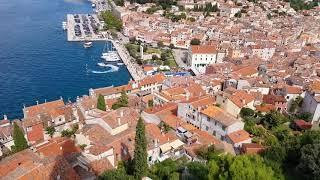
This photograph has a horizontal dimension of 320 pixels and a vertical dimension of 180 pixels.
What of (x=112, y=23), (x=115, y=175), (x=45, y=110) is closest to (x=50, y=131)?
(x=45, y=110)

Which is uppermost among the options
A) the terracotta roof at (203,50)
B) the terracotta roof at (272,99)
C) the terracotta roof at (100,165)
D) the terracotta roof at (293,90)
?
the terracotta roof at (203,50)

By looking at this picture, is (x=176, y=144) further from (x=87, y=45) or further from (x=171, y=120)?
(x=87, y=45)

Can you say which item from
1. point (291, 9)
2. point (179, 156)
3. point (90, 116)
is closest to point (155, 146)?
point (179, 156)

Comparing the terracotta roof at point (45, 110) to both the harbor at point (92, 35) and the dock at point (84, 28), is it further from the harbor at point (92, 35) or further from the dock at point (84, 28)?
the dock at point (84, 28)

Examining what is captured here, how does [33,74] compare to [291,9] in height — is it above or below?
below

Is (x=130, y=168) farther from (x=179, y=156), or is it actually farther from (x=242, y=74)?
(x=242, y=74)

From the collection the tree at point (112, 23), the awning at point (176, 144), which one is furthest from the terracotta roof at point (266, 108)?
the tree at point (112, 23)

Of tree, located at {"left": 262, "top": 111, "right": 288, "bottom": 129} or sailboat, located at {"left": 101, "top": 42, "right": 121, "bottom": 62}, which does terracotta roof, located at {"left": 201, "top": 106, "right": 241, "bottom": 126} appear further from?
sailboat, located at {"left": 101, "top": 42, "right": 121, "bottom": 62}
